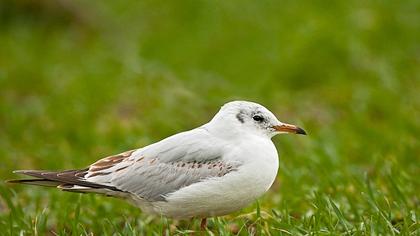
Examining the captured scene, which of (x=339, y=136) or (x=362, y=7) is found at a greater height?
(x=362, y=7)

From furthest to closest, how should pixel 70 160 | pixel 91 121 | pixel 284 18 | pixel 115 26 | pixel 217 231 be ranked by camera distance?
pixel 115 26 → pixel 284 18 → pixel 91 121 → pixel 70 160 → pixel 217 231

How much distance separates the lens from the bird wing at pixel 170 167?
5043 mm

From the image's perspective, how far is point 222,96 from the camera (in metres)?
10.4

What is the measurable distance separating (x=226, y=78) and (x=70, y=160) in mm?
4409

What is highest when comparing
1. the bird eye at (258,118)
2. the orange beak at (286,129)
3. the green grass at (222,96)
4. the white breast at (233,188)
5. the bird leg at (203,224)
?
the green grass at (222,96)

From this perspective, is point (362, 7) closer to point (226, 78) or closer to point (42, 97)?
point (226, 78)

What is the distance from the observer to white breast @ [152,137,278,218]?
4.86 meters

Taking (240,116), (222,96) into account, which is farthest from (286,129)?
(222,96)

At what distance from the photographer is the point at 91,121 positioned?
9523 millimetres

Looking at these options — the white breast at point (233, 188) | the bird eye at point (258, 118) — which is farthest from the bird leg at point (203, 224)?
the bird eye at point (258, 118)

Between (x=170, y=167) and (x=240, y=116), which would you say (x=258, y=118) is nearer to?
(x=240, y=116)

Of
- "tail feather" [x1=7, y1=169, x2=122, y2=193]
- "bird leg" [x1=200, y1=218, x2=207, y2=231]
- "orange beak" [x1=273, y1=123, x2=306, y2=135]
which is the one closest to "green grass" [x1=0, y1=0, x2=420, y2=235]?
"bird leg" [x1=200, y1=218, x2=207, y2=231]

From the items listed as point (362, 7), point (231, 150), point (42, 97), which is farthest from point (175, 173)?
point (362, 7)

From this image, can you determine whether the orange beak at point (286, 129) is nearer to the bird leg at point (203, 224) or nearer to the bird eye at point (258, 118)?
the bird eye at point (258, 118)
